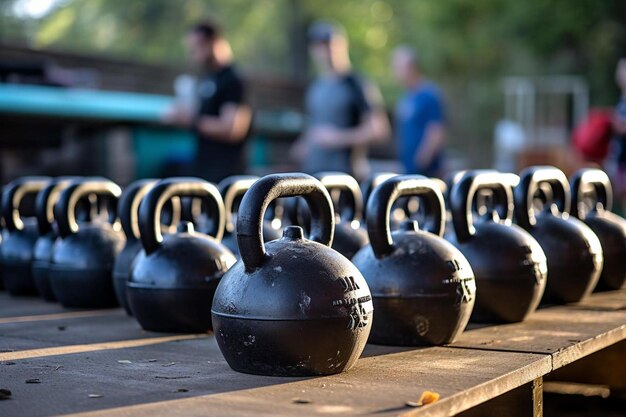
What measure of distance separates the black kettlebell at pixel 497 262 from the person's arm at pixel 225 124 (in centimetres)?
431

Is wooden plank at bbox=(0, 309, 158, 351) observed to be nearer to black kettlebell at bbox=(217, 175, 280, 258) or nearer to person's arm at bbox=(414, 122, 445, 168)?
black kettlebell at bbox=(217, 175, 280, 258)

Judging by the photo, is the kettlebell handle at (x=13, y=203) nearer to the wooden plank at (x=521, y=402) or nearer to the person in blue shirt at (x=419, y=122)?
the wooden plank at (x=521, y=402)

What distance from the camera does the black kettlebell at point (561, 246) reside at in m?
3.92

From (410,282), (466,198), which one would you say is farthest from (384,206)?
(466,198)

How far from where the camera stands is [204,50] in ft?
25.6

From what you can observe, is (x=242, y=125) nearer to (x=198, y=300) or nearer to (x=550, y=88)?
(x=198, y=300)

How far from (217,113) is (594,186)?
145 inches

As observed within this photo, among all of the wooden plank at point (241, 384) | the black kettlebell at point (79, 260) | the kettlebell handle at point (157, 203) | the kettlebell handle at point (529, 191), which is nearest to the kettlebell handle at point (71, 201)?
the black kettlebell at point (79, 260)

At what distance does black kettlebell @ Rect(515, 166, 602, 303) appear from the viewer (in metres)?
3.92

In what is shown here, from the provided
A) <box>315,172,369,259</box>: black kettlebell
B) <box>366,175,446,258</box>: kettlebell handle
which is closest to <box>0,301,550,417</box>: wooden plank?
<box>366,175,446,258</box>: kettlebell handle

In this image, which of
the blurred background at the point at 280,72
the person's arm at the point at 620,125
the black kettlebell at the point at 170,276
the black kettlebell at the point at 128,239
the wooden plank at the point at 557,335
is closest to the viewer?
the wooden plank at the point at 557,335

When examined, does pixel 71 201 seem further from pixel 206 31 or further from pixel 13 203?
pixel 206 31

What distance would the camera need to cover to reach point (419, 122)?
34.6 feet

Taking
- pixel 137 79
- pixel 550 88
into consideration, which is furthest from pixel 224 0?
pixel 137 79
